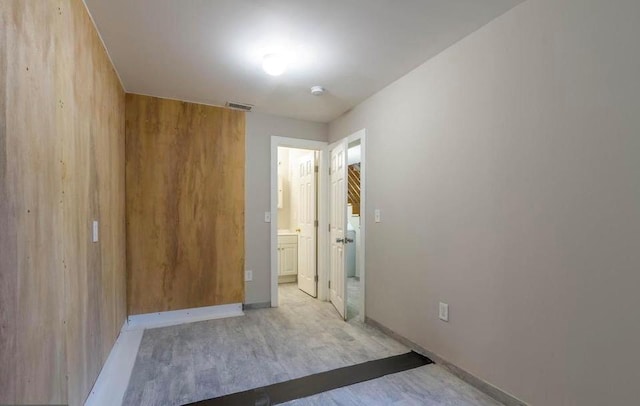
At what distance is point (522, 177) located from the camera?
69.3 inches

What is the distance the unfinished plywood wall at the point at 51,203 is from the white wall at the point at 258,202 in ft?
5.12

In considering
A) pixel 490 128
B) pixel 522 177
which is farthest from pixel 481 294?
pixel 490 128

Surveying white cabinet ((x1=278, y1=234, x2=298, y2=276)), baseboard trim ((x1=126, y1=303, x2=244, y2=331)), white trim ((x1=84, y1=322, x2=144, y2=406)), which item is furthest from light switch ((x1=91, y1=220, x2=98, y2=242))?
white cabinet ((x1=278, y1=234, x2=298, y2=276))

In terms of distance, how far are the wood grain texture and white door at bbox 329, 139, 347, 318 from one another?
1.09 meters

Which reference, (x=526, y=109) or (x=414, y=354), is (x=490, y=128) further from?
(x=414, y=354)

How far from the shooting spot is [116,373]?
2.17 metres

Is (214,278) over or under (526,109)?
under

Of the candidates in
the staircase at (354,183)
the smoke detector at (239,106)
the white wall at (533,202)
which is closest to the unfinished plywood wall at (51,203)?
the smoke detector at (239,106)

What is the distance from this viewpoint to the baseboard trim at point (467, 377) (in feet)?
5.90

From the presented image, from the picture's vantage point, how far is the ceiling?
180 cm

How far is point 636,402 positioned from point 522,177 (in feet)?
3.65

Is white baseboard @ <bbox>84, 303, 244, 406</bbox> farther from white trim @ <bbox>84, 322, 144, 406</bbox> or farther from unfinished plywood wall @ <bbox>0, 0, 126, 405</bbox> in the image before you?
unfinished plywood wall @ <bbox>0, 0, 126, 405</bbox>

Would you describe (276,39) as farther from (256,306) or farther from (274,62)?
(256,306)

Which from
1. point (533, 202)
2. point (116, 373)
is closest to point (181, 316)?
point (116, 373)
